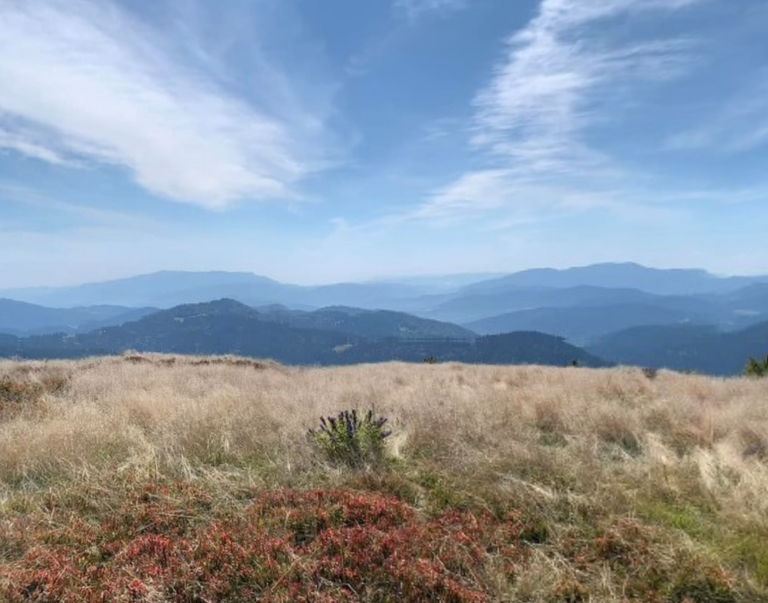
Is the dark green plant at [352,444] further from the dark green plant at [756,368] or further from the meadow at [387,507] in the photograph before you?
the dark green plant at [756,368]

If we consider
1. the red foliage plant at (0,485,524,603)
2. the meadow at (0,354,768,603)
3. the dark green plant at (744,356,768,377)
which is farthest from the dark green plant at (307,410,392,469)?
the dark green plant at (744,356,768,377)

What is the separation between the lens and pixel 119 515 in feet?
16.9

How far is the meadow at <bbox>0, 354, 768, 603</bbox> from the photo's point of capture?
4.04 m

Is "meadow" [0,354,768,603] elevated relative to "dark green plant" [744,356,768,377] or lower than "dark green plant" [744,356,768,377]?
elevated

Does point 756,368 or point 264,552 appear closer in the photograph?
point 264,552

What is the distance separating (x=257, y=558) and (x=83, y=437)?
420 centimetres

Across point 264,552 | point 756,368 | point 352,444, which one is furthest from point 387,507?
point 756,368

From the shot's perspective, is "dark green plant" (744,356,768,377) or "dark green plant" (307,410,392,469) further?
"dark green plant" (744,356,768,377)

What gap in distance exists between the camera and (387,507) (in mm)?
5211

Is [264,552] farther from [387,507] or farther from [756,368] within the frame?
[756,368]

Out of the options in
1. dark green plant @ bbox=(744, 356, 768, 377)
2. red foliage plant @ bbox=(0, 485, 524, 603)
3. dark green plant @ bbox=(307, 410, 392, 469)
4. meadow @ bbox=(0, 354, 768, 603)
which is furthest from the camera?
dark green plant @ bbox=(744, 356, 768, 377)

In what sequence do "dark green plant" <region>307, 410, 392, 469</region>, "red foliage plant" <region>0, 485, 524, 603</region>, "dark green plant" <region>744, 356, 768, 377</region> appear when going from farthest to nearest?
"dark green plant" <region>744, 356, 768, 377</region> < "dark green plant" <region>307, 410, 392, 469</region> < "red foliage plant" <region>0, 485, 524, 603</region>

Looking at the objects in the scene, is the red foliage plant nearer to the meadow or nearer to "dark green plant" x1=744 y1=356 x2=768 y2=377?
the meadow

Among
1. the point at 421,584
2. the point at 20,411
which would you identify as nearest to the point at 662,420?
the point at 421,584
